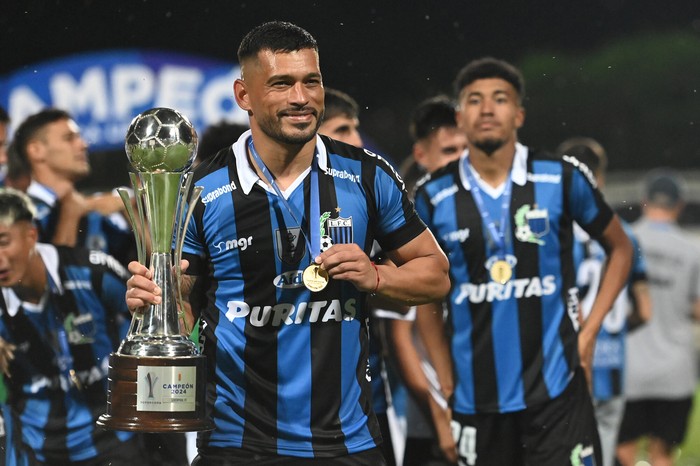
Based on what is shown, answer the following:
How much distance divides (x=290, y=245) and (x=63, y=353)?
2316mm

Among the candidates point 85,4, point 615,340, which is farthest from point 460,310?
point 85,4

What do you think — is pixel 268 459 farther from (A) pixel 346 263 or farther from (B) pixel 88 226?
(B) pixel 88 226

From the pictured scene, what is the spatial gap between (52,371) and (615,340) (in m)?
2.86

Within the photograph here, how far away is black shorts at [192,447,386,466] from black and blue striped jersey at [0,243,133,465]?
1.91 meters

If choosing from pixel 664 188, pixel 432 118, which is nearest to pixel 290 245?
Result: pixel 432 118

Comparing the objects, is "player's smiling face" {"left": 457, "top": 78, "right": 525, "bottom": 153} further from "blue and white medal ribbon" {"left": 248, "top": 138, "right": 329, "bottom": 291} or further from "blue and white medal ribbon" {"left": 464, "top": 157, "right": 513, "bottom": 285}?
"blue and white medal ribbon" {"left": 248, "top": 138, "right": 329, "bottom": 291}

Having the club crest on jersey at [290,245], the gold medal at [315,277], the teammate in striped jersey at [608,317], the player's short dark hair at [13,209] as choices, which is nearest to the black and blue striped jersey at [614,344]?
the teammate in striped jersey at [608,317]

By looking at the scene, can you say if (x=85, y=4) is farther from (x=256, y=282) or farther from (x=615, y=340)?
(x=256, y=282)

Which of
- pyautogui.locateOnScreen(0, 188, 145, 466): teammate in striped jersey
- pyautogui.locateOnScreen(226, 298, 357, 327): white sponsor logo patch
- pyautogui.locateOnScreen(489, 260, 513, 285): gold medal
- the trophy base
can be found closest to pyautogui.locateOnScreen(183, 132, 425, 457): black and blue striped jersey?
pyautogui.locateOnScreen(226, 298, 357, 327): white sponsor logo patch

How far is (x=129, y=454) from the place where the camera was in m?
4.88

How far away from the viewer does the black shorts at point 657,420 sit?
20.4 ft

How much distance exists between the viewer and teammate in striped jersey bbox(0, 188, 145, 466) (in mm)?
4922

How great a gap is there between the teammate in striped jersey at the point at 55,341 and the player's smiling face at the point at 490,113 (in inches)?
63.2

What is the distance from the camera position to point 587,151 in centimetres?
599
